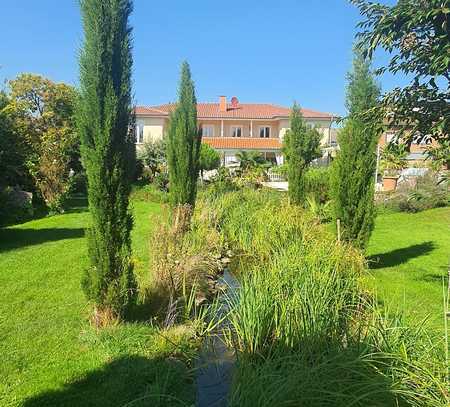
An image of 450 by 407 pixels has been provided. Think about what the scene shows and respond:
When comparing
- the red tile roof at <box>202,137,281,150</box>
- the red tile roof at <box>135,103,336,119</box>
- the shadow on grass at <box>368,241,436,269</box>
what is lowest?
the shadow on grass at <box>368,241,436,269</box>

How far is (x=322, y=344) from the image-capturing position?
129 inches

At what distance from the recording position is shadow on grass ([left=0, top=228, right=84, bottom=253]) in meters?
10.1

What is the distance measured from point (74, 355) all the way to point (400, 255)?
29.0 feet

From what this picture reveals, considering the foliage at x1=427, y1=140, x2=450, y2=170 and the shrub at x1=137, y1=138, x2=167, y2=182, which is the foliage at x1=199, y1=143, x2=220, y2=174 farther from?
the foliage at x1=427, y1=140, x2=450, y2=170

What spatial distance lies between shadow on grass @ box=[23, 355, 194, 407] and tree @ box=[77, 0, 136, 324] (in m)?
1.05

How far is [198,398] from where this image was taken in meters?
3.25

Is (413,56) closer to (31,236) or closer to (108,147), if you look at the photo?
(108,147)

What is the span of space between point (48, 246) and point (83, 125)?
6.26 metres

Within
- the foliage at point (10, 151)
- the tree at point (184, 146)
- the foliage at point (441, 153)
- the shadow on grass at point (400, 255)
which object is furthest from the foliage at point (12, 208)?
the foliage at point (441, 153)

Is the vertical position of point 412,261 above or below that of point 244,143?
below

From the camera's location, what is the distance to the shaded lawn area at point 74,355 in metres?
3.38

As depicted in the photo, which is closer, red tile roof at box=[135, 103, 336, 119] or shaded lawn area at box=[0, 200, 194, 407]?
shaded lawn area at box=[0, 200, 194, 407]

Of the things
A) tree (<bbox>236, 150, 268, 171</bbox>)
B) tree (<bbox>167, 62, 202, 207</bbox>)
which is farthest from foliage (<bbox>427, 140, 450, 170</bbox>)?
tree (<bbox>236, 150, 268, 171</bbox>)

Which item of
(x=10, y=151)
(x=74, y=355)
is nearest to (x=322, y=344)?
(x=74, y=355)
